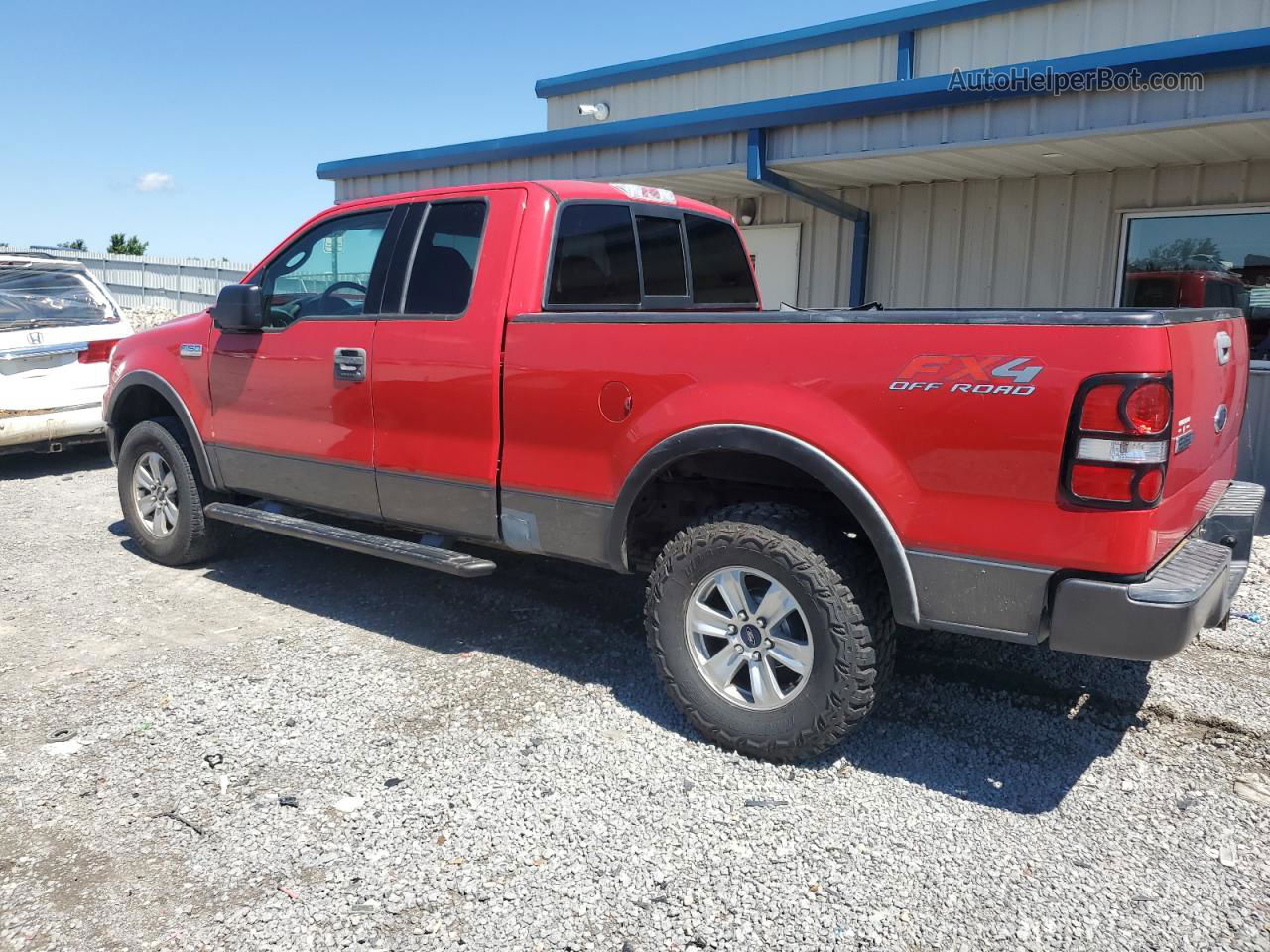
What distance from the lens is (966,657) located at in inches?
178

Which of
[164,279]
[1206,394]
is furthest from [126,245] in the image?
[1206,394]

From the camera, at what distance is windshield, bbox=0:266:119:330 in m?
8.32

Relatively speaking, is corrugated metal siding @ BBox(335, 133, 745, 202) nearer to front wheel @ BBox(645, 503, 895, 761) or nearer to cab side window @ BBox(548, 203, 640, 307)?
cab side window @ BBox(548, 203, 640, 307)

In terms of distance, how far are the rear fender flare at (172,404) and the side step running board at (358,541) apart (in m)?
0.22

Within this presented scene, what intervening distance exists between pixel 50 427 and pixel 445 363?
18.5ft

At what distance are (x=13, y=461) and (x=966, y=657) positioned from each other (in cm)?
907

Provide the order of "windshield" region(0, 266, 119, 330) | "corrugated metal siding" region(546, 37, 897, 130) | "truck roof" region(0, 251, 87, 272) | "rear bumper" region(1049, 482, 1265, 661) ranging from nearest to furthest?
"rear bumper" region(1049, 482, 1265, 661)
"windshield" region(0, 266, 119, 330)
"truck roof" region(0, 251, 87, 272)
"corrugated metal siding" region(546, 37, 897, 130)

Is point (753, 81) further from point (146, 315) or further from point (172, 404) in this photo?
point (146, 315)

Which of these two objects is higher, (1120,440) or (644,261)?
(644,261)

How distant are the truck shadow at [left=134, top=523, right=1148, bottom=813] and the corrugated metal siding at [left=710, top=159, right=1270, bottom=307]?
528 cm

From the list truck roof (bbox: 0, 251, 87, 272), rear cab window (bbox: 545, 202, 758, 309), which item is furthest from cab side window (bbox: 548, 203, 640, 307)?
truck roof (bbox: 0, 251, 87, 272)

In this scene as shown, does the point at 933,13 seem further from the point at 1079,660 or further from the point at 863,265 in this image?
the point at 1079,660

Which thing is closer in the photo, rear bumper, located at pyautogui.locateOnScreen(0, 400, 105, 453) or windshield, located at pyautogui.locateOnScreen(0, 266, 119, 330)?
rear bumper, located at pyautogui.locateOnScreen(0, 400, 105, 453)

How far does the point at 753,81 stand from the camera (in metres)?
14.0
